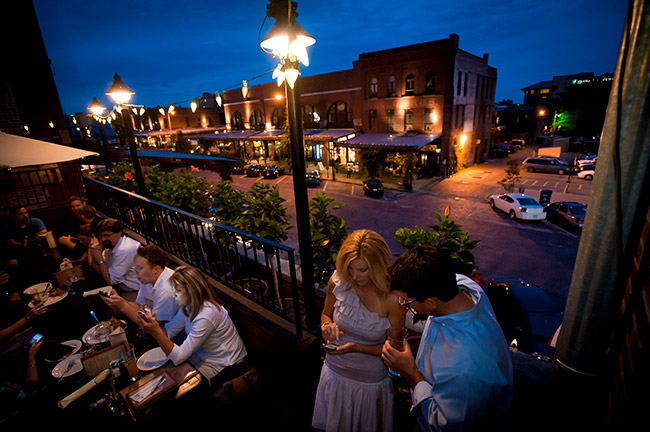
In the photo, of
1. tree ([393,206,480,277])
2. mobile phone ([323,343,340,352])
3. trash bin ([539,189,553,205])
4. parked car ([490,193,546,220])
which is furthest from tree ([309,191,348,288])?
trash bin ([539,189,553,205])

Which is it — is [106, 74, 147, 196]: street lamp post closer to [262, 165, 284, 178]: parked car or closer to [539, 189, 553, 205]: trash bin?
[539, 189, 553, 205]: trash bin

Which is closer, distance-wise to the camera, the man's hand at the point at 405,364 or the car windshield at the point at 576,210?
the man's hand at the point at 405,364

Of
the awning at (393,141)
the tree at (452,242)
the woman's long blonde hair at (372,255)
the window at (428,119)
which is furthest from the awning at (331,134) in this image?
the woman's long blonde hair at (372,255)

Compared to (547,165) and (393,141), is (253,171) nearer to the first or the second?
(393,141)

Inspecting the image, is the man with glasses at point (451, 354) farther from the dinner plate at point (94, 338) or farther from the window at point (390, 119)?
the window at point (390, 119)

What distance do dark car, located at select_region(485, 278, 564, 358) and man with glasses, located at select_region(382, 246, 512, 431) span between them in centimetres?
366

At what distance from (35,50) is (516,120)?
5906cm

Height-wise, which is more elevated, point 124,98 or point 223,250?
point 124,98

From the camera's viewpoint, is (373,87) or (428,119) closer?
(428,119)

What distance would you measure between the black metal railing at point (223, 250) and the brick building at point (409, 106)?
53.2 ft

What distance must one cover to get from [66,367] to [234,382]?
186cm

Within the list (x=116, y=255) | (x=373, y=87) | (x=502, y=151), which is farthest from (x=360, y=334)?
(x=502, y=151)

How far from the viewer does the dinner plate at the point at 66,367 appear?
120 inches

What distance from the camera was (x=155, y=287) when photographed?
12.0 ft
